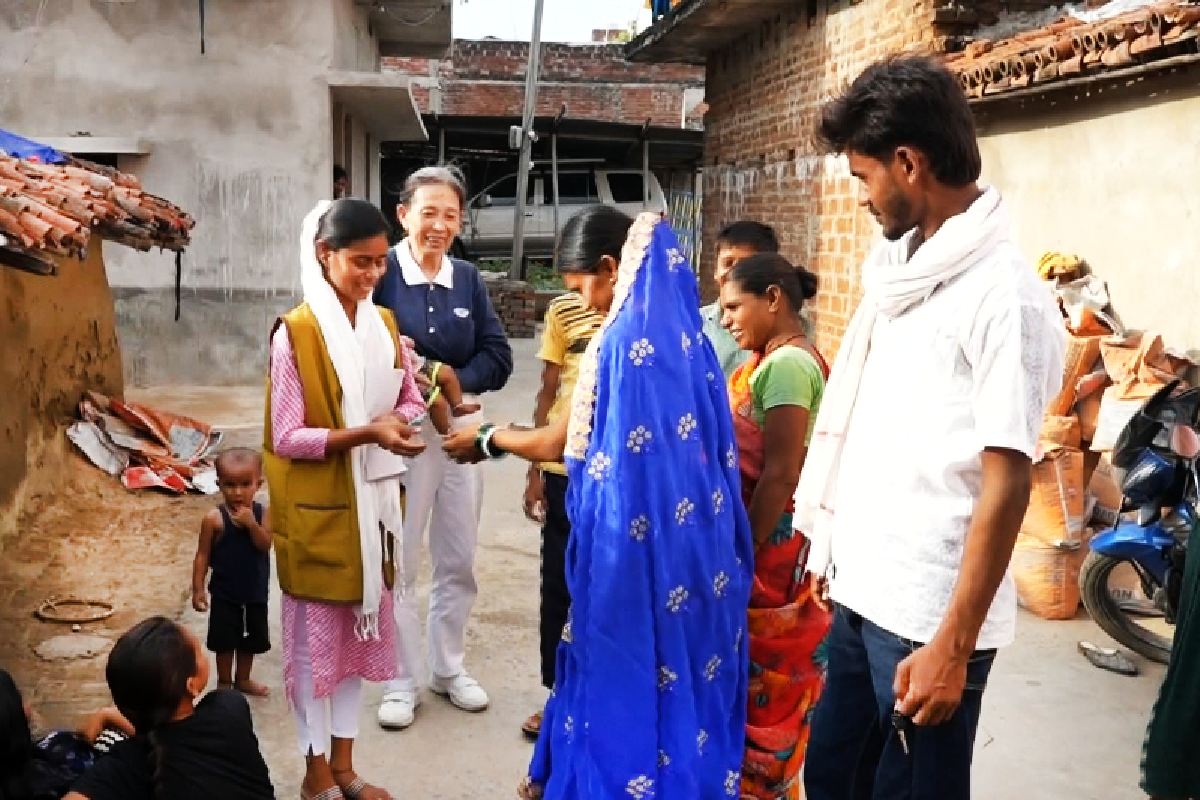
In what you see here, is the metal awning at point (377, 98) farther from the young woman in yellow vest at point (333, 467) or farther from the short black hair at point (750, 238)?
the young woman in yellow vest at point (333, 467)

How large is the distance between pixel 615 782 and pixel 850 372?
102 centimetres

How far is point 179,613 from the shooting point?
5102mm

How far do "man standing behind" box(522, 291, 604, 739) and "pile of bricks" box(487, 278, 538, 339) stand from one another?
1226 centimetres

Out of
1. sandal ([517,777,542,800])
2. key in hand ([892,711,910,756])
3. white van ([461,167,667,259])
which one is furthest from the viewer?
white van ([461,167,667,259])

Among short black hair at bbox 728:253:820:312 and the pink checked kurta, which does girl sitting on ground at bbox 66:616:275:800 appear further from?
short black hair at bbox 728:253:820:312

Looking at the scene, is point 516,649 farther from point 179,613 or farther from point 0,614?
point 0,614

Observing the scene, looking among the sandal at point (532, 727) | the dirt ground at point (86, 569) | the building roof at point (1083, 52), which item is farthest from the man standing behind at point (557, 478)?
the building roof at point (1083, 52)

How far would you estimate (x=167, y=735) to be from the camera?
240cm

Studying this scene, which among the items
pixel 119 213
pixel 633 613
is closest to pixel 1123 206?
pixel 633 613

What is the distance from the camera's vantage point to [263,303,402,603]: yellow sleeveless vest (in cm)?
308

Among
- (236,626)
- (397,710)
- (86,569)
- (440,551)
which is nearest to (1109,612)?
(440,551)

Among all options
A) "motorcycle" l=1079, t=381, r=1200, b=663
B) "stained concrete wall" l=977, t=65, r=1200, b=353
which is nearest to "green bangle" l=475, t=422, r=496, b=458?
"motorcycle" l=1079, t=381, r=1200, b=663

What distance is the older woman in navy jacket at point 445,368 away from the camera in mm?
3850

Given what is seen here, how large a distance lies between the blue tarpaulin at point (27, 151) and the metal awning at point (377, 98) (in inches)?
130
